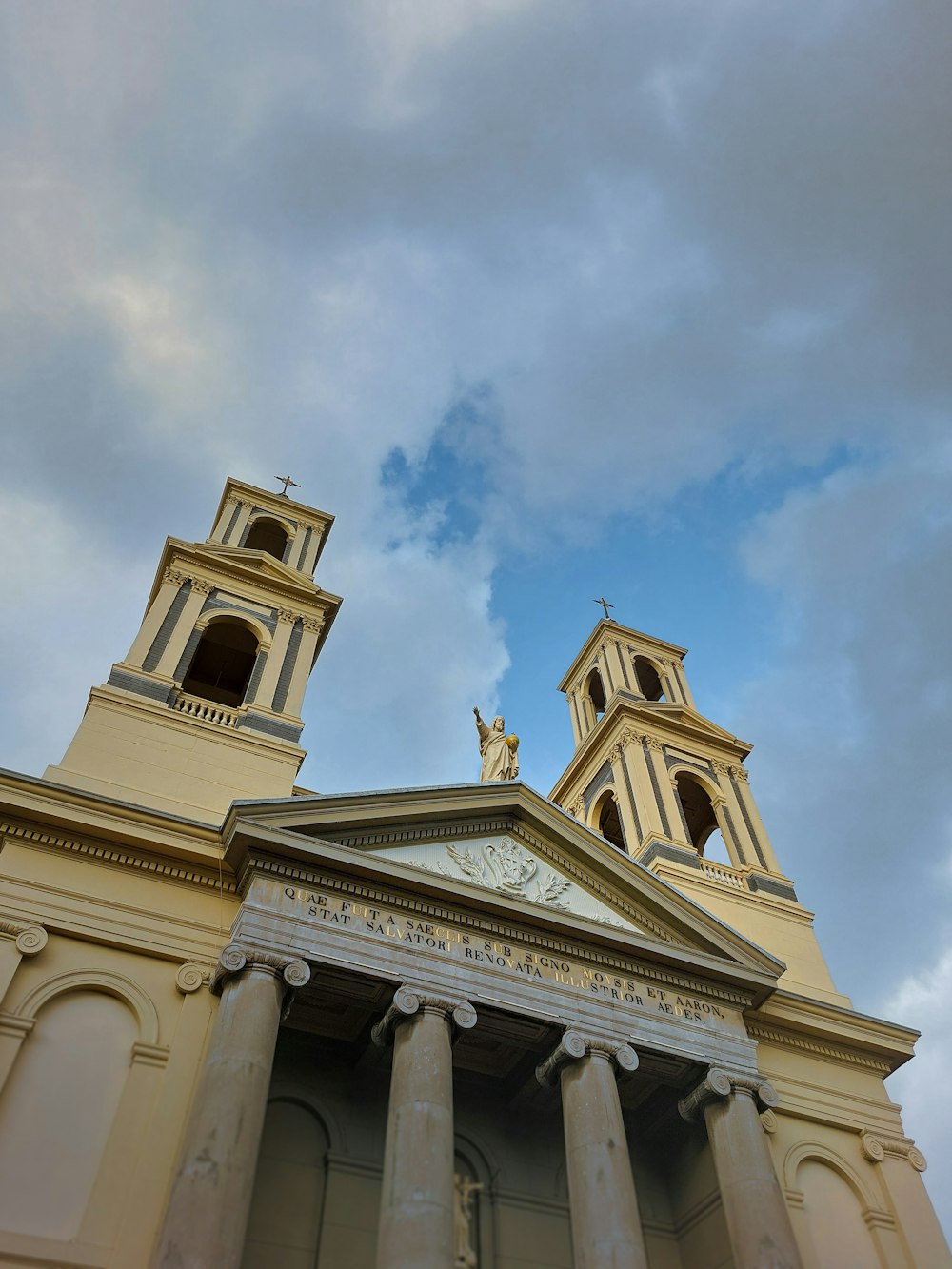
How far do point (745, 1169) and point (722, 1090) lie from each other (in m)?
1.29

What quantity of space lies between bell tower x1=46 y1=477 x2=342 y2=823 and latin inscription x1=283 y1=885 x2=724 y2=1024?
398 cm

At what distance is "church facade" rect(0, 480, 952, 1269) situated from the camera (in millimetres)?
13828

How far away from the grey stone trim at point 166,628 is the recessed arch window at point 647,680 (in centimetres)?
1633

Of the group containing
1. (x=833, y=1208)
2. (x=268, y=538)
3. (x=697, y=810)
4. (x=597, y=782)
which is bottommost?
(x=833, y=1208)

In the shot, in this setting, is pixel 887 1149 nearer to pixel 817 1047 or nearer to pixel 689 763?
pixel 817 1047

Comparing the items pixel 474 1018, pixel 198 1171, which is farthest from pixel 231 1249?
pixel 474 1018

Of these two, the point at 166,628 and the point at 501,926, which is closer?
the point at 501,926

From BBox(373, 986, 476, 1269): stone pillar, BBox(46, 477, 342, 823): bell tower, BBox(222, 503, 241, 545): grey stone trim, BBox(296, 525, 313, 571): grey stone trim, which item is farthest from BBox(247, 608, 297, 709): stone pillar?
BBox(373, 986, 476, 1269): stone pillar

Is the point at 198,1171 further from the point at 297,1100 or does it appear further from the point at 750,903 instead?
the point at 750,903

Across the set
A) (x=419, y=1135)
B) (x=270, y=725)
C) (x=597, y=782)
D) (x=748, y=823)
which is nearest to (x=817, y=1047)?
(x=748, y=823)

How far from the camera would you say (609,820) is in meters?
31.1

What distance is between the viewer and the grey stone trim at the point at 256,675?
23422mm

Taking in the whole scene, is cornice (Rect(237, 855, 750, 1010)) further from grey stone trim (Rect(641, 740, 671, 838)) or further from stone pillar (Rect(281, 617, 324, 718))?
grey stone trim (Rect(641, 740, 671, 838))

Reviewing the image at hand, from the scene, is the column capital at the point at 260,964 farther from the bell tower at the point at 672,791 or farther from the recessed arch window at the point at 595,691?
the recessed arch window at the point at 595,691
